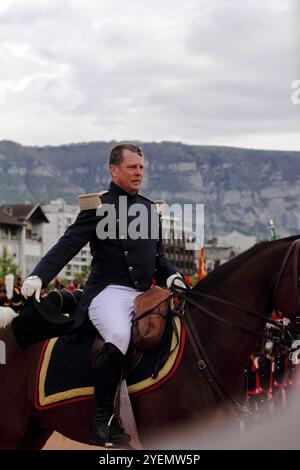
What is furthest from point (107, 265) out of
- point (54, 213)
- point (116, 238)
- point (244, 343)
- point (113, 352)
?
point (54, 213)

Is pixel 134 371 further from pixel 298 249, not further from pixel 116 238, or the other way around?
pixel 298 249

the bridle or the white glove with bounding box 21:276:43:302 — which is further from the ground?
the white glove with bounding box 21:276:43:302

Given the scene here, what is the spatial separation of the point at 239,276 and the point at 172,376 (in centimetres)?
90

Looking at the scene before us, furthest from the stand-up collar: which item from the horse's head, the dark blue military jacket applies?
the horse's head

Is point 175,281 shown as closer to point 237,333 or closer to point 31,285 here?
point 237,333

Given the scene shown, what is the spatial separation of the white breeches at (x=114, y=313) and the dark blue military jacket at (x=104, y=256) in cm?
7

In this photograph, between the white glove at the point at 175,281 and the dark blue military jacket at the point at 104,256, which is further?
the white glove at the point at 175,281

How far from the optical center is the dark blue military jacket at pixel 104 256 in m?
7.29

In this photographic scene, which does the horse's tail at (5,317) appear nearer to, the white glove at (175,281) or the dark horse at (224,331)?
the dark horse at (224,331)

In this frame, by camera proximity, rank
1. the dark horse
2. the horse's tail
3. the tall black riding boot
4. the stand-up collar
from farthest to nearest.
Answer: the horse's tail → the stand-up collar → the tall black riding boot → the dark horse

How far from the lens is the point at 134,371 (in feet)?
23.1

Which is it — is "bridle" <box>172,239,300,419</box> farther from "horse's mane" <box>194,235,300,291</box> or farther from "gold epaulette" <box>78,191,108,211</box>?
"gold epaulette" <box>78,191,108,211</box>

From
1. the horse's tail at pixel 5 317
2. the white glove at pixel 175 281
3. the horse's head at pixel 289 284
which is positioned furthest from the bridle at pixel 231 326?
the horse's tail at pixel 5 317

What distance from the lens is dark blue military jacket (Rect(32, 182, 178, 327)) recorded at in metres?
7.29
